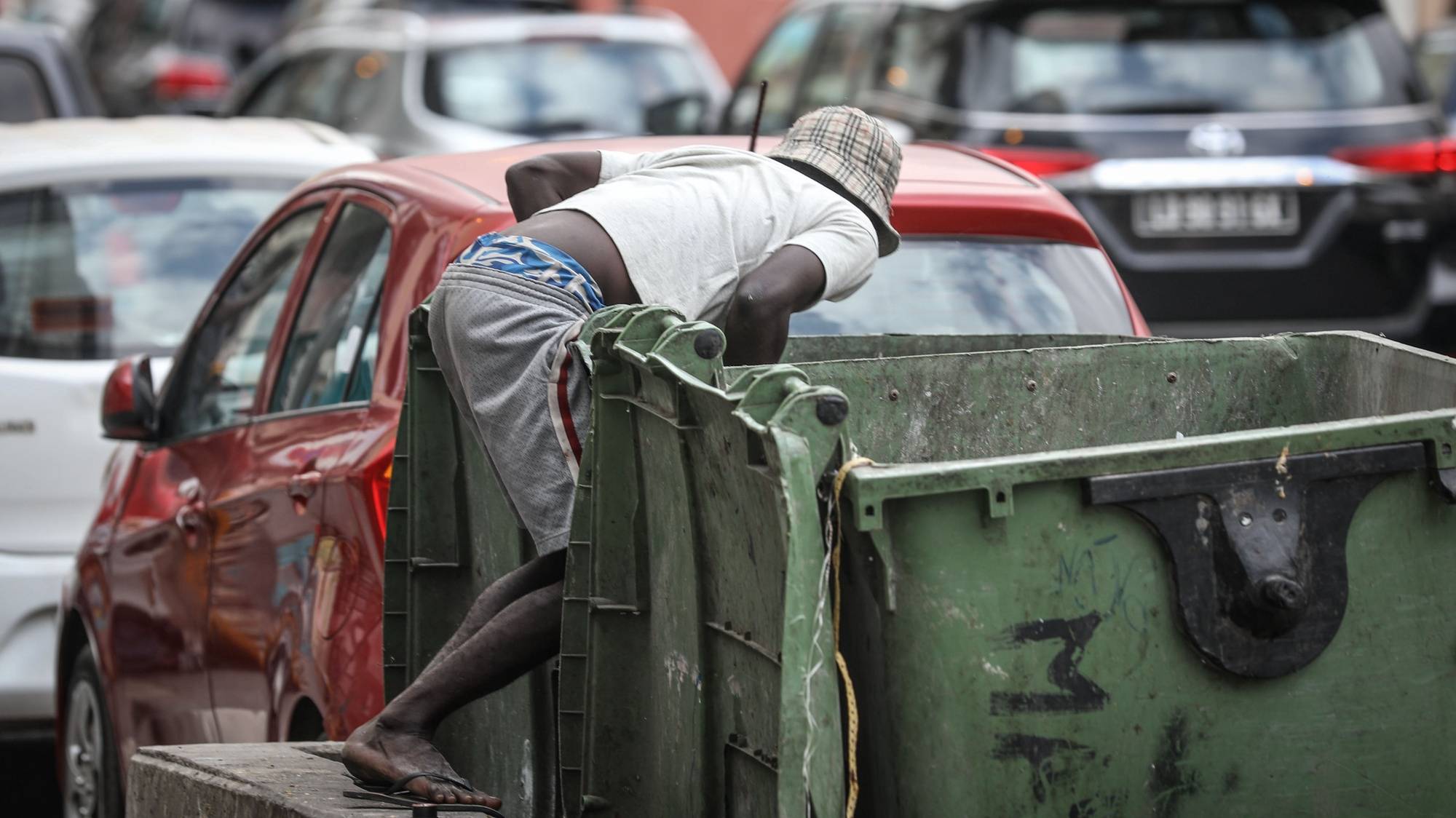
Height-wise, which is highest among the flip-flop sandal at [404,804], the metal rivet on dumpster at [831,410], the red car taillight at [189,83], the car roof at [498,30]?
the red car taillight at [189,83]

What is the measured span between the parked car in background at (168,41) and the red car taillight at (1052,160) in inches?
524

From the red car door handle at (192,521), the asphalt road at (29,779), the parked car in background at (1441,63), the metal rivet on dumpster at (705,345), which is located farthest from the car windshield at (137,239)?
the parked car in background at (1441,63)

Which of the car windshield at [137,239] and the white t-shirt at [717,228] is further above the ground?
the car windshield at [137,239]

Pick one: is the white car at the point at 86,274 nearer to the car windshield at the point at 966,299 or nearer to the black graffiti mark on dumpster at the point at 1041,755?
the car windshield at the point at 966,299

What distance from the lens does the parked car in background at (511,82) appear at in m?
11.5

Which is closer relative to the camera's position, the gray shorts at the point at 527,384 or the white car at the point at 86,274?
the gray shorts at the point at 527,384

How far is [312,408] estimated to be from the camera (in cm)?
496

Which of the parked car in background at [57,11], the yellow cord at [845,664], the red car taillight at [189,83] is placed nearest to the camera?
the yellow cord at [845,664]

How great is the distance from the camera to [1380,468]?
301cm

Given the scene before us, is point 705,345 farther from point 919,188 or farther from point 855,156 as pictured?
point 919,188

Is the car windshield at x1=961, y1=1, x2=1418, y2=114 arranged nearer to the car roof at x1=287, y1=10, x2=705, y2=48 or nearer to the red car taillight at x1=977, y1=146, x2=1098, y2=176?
the red car taillight at x1=977, y1=146, x2=1098, y2=176

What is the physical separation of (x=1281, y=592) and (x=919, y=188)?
6.51 feet

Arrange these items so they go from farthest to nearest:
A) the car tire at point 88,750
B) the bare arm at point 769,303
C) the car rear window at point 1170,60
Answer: the car rear window at point 1170,60, the car tire at point 88,750, the bare arm at point 769,303

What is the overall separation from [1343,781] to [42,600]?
4.48 m
